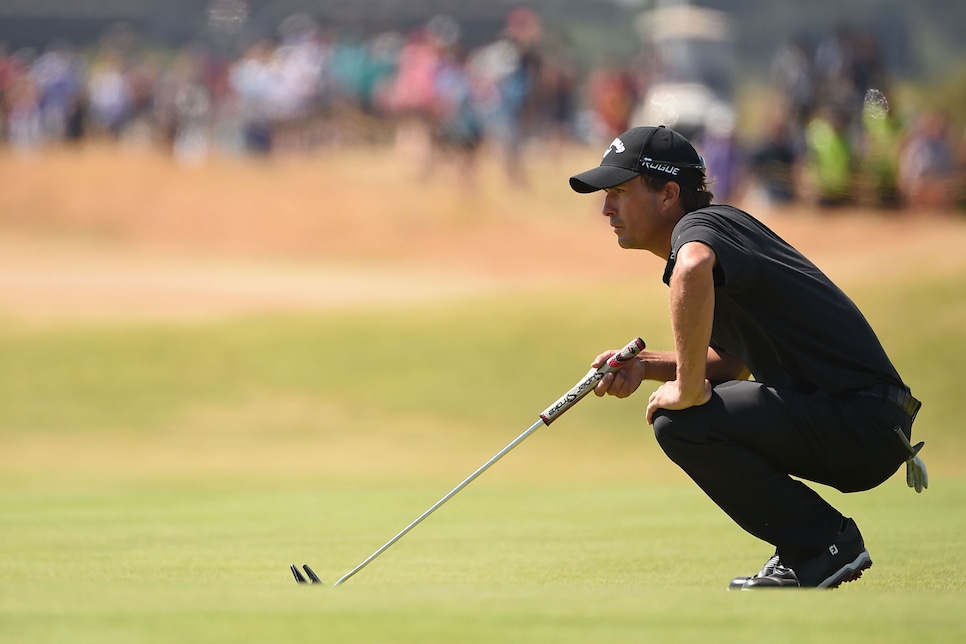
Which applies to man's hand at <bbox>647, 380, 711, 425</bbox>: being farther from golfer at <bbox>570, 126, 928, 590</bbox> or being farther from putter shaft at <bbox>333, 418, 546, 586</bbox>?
putter shaft at <bbox>333, 418, 546, 586</bbox>

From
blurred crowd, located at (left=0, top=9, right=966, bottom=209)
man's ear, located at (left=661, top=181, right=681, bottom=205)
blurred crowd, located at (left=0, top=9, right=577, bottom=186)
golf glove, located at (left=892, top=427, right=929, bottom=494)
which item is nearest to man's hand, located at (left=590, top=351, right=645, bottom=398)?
man's ear, located at (left=661, top=181, right=681, bottom=205)

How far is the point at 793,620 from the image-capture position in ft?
11.9

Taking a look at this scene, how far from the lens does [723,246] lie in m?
4.53

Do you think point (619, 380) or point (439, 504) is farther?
point (439, 504)

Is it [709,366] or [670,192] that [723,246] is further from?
[709,366]

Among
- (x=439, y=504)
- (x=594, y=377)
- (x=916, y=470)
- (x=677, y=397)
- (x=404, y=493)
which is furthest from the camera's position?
(x=404, y=493)

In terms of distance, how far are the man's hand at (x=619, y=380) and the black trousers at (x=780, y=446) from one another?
0.35 m

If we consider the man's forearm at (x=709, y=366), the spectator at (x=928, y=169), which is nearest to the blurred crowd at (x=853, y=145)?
the spectator at (x=928, y=169)

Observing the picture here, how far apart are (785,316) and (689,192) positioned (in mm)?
546

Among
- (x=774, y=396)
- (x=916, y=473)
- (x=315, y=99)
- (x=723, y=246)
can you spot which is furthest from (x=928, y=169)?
(x=723, y=246)

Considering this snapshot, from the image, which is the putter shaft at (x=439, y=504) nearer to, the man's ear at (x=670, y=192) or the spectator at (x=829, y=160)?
the man's ear at (x=670, y=192)

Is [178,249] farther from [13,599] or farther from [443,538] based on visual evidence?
[13,599]

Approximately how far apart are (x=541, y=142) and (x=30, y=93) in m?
11.1

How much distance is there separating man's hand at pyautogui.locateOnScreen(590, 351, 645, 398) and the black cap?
654mm
